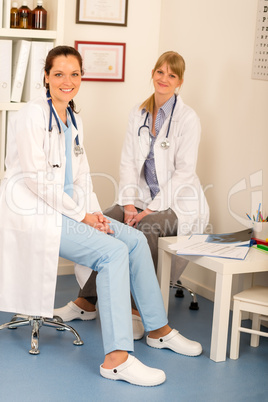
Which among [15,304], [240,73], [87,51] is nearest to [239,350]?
[15,304]

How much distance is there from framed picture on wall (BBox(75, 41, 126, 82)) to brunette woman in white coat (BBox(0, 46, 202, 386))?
0.99 metres

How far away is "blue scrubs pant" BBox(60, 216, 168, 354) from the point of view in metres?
2.35

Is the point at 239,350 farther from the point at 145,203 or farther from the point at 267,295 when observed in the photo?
the point at 145,203

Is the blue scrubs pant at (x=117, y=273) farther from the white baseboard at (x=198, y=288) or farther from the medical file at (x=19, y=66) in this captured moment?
the medical file at (x=19, y=66)

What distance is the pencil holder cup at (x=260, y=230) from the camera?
2859 millimetres

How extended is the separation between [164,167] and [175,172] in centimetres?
7

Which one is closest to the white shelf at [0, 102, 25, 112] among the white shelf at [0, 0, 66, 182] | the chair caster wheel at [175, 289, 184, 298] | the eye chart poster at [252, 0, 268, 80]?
the white shelf at [0, 0, 66, 182]

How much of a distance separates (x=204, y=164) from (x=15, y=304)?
1475 mm

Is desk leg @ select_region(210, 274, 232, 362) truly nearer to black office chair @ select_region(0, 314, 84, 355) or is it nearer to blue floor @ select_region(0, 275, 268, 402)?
blue floor @ select_region(0, 275, 268, 402)

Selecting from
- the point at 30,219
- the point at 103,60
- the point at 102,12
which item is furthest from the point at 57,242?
the point at 102,12

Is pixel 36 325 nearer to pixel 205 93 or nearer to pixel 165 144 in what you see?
pixel 165 144

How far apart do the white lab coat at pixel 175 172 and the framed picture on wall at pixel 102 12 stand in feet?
2.33

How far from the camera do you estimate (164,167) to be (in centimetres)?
318

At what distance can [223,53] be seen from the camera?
3.24 meters
